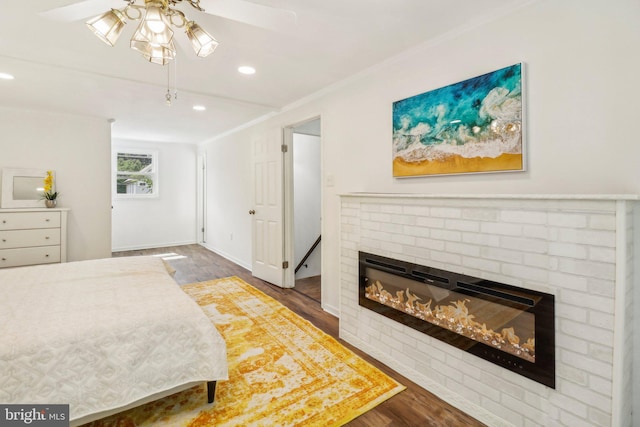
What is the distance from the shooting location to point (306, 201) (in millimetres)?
4660

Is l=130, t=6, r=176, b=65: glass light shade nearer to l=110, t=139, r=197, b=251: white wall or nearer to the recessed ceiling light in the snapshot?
the recessed ceiling light

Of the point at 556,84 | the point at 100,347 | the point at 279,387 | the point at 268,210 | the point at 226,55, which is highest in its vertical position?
the point at 226,55

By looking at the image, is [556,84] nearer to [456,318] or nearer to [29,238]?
[456,318]

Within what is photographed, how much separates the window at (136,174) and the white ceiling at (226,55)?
A: 2.31 metres

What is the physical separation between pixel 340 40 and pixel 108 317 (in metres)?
2.19

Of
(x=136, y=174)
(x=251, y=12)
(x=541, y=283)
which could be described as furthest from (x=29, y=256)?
(x=541, y=283)

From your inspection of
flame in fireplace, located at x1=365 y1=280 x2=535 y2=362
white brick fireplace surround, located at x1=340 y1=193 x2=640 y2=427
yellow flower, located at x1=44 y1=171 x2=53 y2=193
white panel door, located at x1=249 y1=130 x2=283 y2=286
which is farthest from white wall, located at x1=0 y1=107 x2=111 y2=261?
white brick fireplace surround, located at x1=340 y1=193 x2=640 y2=427

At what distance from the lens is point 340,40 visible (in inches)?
86.4

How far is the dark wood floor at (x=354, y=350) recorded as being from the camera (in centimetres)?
172

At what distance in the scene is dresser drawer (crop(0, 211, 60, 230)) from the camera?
374 centimetres

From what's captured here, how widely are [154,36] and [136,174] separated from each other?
5762mm

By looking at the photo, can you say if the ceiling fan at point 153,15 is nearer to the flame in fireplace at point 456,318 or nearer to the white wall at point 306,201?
the flame in fireplace at point 456,318

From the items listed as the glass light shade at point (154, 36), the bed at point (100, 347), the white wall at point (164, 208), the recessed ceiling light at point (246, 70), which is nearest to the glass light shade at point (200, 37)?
the glass light shade at point (154, 36)

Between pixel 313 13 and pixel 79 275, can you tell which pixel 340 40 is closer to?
pixel 313 13
